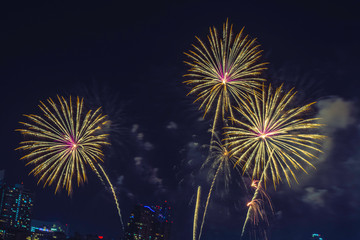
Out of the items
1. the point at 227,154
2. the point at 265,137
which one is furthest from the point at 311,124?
the point at 227,154

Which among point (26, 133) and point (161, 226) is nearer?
point (26, 133)

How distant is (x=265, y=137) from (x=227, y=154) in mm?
8026

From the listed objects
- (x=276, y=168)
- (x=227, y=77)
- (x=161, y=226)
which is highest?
(x=161, y=226)

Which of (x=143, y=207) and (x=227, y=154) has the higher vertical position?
(x=143, y=207)

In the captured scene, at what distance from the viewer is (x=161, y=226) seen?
644 feet

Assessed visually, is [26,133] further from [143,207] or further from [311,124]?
[143,207]

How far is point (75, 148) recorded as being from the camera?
39.2 meters

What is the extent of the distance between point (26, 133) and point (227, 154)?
83.0ft

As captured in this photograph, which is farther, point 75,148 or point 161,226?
point 161,226

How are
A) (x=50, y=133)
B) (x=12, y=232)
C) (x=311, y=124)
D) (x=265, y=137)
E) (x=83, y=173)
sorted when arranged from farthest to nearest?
(x=12, y=232), (x=50, y=133), (x=83, y=173), (x=265, y=137), (x=311, y=124)

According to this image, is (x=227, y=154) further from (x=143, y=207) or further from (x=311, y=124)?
(x=143, y=207)

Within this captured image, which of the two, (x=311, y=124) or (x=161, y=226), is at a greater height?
(x=161, y=226)

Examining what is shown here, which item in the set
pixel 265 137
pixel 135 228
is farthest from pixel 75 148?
pixel 135 228

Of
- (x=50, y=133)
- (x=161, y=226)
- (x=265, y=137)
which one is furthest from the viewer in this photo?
(x=161, y=226)
